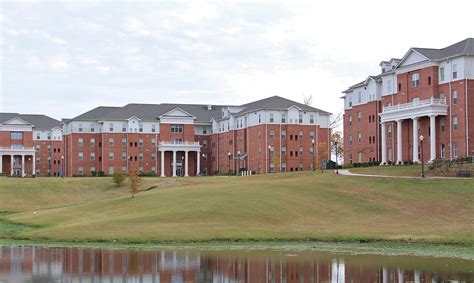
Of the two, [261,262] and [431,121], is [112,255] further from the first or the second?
[431,121]

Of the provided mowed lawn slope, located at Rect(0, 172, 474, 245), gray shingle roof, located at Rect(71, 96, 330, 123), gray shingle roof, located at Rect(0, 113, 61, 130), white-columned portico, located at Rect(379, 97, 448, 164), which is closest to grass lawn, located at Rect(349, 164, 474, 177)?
white-columned portico, located at Rect(379, 97, 448, 164)

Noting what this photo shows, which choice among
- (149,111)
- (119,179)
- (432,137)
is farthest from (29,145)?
(432,137)

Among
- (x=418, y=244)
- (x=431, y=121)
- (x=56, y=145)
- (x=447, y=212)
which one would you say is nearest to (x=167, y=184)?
(x=431, y=121)

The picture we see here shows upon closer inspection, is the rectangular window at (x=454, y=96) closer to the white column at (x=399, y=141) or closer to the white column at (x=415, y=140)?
the white column at (x=415, y=140)

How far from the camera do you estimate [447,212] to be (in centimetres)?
5431

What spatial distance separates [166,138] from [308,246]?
109278mm

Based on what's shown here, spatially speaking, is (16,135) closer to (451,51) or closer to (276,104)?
(276,104)

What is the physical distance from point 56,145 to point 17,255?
151653 millimetres

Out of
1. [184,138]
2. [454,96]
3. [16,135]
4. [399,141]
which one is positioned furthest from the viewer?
[16,135]

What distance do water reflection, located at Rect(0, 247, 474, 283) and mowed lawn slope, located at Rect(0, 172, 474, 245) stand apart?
719 centimetres

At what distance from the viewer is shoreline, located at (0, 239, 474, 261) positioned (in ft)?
131

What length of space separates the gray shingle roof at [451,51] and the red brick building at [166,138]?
45.1 m

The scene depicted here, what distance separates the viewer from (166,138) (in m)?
150

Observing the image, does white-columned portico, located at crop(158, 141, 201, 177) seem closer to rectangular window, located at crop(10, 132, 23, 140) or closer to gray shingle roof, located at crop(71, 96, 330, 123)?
gray shingle roof, located at crop(71, 96, 330, 123)
